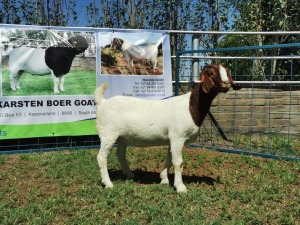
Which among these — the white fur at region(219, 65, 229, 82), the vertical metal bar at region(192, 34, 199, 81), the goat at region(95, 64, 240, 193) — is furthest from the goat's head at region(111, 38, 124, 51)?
the white fur at region(219, 65, 229, 82)

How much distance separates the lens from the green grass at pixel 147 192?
4.57 meters

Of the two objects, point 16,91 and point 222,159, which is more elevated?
point 16,91

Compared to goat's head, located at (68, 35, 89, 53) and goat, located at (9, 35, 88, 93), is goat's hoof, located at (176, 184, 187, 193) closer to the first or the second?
goat, located at (9, 35, 88, 93)

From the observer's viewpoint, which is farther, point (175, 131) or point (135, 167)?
point (135, 167)

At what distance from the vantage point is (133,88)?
8.37 metres

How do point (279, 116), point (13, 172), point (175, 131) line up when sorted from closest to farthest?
point (175, 131) < point (13, 172) < point (279, 116)

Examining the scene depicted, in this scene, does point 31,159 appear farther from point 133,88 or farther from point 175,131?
point 175,131

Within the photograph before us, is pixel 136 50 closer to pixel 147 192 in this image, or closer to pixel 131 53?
pixel 131 53

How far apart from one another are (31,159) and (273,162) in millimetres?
4191

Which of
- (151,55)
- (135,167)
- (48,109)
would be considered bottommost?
(135,167)

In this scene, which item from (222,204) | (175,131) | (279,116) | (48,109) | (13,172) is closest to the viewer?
(222,204)

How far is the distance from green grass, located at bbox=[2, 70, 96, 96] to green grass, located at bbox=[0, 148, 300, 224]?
122cm

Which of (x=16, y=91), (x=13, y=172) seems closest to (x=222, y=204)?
(x=13, y=172)

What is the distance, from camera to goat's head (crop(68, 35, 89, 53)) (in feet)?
26.4
